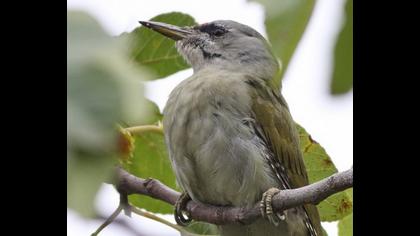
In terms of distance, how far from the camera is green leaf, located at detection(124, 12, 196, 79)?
2398 mm

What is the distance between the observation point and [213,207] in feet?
11.5

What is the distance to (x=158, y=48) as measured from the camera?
105 inches

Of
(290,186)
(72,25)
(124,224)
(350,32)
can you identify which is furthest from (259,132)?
(72,25)

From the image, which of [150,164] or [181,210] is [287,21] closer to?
[150,164]

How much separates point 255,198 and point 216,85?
0.73 m

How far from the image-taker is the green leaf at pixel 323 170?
298 centimetres

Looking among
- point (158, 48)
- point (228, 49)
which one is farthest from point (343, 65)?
point (228, 49)

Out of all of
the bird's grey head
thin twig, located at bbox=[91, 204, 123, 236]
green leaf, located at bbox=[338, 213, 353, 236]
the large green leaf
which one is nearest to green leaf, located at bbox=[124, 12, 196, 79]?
thin twig, located at bbox=[91, 204, 123, 236]

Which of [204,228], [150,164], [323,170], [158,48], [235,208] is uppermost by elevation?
[158,48]

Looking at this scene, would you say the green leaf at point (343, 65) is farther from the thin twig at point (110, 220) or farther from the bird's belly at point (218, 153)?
the bird's belly at point (218, 153)

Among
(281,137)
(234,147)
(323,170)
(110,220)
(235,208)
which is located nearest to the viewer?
(110,220)

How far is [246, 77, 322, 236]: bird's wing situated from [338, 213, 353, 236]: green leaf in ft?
1.56

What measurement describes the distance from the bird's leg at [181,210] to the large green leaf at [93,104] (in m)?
2.51

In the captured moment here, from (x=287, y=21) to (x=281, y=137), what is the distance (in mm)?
2448
